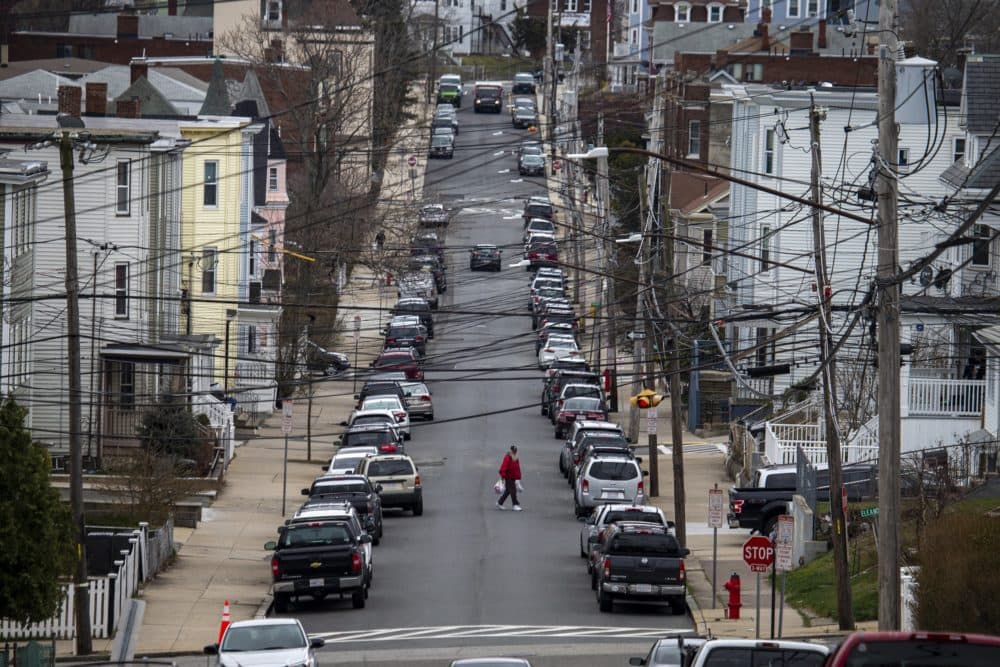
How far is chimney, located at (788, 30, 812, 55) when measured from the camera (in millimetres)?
88312

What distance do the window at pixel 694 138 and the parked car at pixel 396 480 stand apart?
41385mm

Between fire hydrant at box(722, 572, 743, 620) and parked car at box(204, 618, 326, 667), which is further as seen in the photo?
fire hydrant at box(722, 572, 743, 620)

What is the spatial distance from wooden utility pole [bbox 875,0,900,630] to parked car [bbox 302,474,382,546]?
17395 millimetres

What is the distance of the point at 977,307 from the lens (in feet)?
128

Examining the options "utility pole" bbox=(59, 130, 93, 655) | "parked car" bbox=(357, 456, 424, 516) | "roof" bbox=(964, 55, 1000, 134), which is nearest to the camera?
"utility pole" bbox=(59, 130, 93, 655)

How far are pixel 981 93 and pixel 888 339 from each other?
27.9 m

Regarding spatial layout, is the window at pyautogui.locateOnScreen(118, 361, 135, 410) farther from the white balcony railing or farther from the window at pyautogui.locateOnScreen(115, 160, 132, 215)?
the white balcony railing

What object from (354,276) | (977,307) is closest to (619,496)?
(977,307)

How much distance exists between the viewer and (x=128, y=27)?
124000 mm

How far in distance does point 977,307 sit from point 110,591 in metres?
20.4

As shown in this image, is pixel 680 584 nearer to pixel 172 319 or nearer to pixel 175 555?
pixel 175 555

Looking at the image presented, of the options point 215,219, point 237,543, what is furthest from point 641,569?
point 215,219

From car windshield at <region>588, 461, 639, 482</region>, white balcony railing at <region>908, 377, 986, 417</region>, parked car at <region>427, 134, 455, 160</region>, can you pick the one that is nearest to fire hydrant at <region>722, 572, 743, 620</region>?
car windshield at <region>588, 461, 639, 482</region>

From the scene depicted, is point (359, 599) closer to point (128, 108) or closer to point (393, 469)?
point (393, 469)
